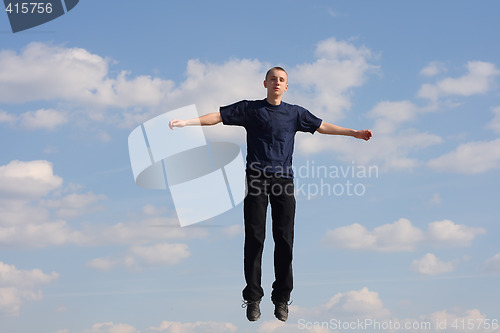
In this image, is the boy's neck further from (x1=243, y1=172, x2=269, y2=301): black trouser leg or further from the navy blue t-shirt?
(x1=243, y1=172, x2=269, y2=301): black trouser leg

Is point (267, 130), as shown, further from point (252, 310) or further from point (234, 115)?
point (252, 310)

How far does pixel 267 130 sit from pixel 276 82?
37.2 inches

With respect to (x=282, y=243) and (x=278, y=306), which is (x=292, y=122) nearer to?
(x=282, y=243)

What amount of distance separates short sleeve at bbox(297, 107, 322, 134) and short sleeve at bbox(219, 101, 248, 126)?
1.13 meters

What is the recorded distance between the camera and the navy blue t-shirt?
10.4 meters

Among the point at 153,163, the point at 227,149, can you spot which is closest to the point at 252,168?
the point at 227,149

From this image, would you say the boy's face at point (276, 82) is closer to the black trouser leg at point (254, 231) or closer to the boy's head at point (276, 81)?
the boy's head at point (276, 81)

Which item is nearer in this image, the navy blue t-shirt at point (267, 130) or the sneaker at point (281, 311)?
the navy blue t-shirt at point (267, 130)

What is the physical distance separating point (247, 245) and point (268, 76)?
10.9 ft

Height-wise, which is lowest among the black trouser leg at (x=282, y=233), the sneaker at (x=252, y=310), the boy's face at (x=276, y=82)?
the sneaker at (x=252, y=310)

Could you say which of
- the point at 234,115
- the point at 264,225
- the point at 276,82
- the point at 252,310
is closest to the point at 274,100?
the point at 276,82

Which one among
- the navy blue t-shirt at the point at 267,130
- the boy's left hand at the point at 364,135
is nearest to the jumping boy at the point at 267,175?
the navy blue t-shirt at the point at 267,130

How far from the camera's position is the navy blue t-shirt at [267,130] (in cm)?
1037

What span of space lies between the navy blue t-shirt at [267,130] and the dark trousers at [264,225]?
23 centimetres
